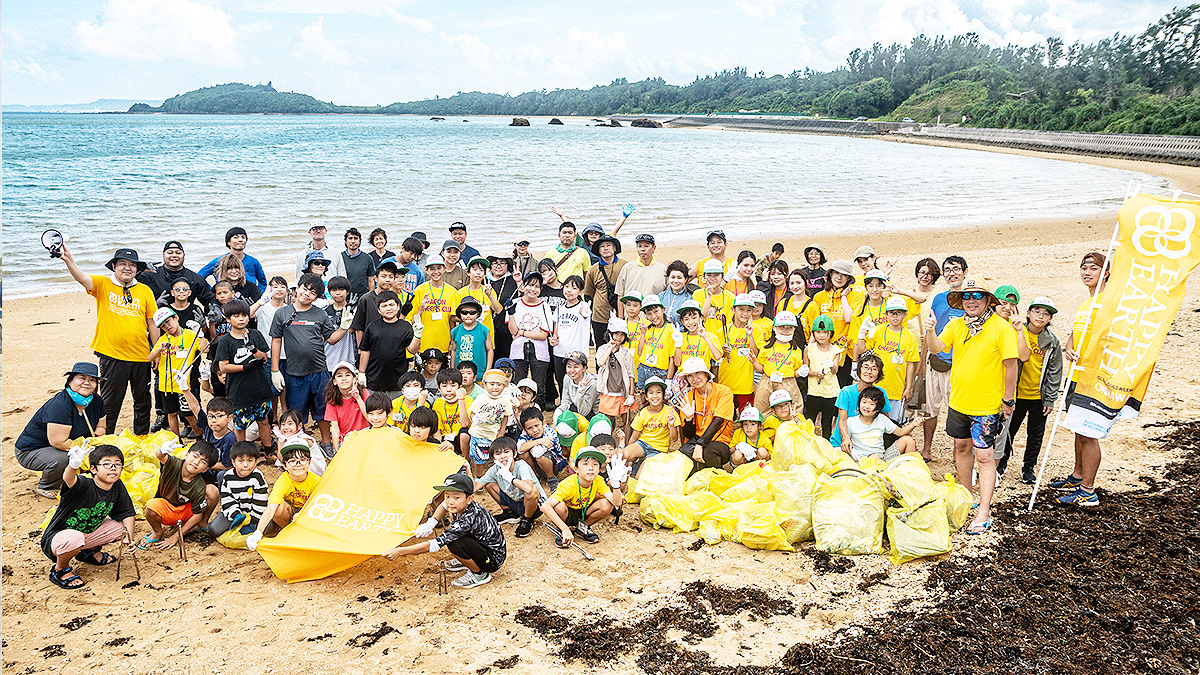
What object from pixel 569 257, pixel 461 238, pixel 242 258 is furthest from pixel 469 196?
pixel 242 258

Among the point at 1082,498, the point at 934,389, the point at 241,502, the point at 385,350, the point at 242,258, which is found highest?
the point at 242,258

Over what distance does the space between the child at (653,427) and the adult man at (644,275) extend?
6.02 ft

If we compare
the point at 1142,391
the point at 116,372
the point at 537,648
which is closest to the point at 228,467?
the point at 116,372

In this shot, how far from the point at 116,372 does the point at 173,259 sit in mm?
1347

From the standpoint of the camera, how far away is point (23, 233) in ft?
63.1

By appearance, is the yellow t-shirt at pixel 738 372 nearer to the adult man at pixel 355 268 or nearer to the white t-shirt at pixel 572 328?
the white t-shirt at pixel 572 328

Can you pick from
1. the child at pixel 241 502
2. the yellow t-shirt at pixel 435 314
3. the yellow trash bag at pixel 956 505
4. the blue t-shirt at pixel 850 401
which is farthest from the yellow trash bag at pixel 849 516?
the child at pixel 241 502

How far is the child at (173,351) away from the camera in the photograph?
267 inches

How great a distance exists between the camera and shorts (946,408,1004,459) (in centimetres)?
559

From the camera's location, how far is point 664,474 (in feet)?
20.4

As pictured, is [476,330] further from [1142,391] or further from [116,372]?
[1142,391]

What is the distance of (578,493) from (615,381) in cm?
149

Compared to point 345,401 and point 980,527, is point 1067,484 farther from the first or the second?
point 345,401

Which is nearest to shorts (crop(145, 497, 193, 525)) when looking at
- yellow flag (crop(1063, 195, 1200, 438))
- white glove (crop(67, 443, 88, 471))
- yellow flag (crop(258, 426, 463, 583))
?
white glove (crop(67, 443, 88, 471))
